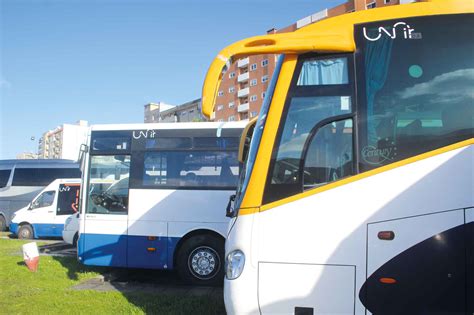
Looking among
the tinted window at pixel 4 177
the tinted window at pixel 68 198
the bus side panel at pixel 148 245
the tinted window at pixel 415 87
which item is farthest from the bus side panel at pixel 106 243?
the tinted window at pixel 4 177

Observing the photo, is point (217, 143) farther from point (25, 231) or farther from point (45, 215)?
point (25, 231)

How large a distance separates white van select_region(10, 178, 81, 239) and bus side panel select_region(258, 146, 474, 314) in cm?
1483

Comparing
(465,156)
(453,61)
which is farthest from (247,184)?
(453,61)

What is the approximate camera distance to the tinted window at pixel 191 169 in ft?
26.1

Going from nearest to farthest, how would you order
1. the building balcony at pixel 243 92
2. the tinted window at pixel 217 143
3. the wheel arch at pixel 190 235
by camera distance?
1. the wheel arch at pixel 190 235
2. the tinted window at pixel 217 143
3. the building balcony at pixel 243 92

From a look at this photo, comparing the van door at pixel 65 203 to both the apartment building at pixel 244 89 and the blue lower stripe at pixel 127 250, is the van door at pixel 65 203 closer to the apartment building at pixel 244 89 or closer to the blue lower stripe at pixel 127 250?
the blue lower stripe at pixel 127 250

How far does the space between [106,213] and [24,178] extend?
1480cm

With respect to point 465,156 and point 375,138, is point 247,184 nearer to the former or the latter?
point 375,138

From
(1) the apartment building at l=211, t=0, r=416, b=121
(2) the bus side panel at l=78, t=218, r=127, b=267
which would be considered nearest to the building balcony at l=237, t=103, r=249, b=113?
(1) the apartment building at l=211, t=0, r=416, b=121

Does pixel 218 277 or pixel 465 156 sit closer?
pixel 465 156

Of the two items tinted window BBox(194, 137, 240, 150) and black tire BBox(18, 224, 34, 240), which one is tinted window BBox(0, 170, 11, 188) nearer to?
black tire BBox(18, 224, 34, 240)

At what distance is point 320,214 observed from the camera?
3.20 m

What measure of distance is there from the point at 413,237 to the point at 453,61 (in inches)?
60.6

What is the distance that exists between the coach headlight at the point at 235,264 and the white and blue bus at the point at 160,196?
14.1 ft
